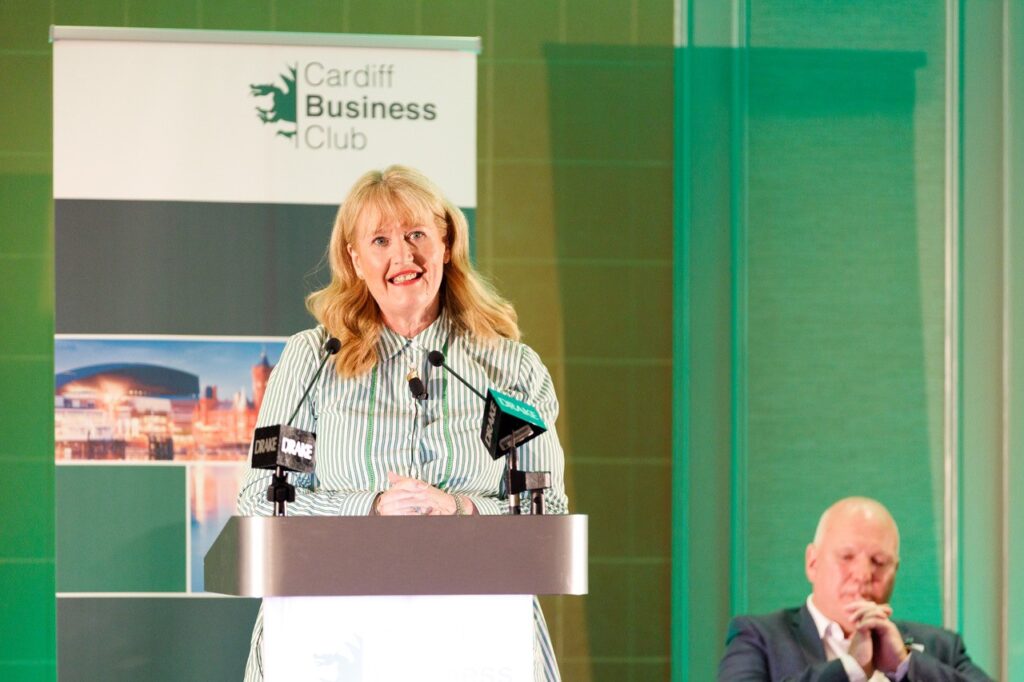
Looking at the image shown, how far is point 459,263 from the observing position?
119 inches

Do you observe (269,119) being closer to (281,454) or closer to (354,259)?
(354,259)

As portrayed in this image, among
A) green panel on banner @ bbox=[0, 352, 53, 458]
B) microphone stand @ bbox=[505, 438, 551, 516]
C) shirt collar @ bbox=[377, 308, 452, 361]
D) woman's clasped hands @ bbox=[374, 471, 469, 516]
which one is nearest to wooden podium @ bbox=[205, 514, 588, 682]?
microphone stand @ bbox=[505, 438, 551, 516]

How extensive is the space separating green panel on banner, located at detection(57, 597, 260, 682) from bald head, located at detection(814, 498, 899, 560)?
173 cm

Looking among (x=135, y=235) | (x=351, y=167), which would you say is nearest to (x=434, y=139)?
(x=351, y=167)

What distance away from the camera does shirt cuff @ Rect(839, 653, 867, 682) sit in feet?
8.89

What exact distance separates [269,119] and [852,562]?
2.13 m

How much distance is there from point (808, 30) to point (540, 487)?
7.32ft

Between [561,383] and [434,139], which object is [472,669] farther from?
[561,383]

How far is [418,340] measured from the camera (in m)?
2.92

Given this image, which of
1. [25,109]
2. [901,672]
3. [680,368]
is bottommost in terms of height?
[901,672]

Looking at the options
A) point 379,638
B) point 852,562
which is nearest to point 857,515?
point 852,562

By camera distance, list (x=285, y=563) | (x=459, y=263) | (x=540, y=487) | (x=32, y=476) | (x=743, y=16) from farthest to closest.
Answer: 1. (x=32, y=476)
2. (x=743, y=16)
3. (x=459, y=263)
4. (x=540, y=487)
5. (x=285, y=563)

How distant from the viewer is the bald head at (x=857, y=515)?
9.74 feet

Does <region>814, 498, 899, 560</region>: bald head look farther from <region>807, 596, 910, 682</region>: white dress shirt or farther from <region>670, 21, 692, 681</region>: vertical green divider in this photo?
<region>670, 21, 692, 681</region>: vertical green divider
